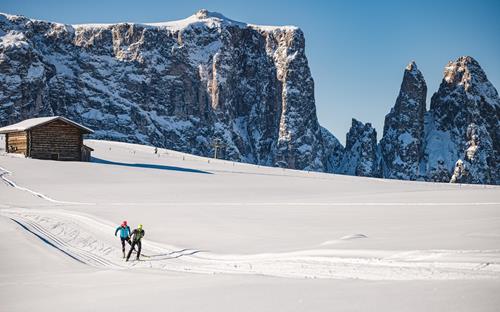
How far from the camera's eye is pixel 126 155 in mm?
66562

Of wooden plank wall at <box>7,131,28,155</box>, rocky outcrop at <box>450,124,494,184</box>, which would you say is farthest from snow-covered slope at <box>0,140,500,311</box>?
rocky outcrop at <box>450,124,494,184</box>

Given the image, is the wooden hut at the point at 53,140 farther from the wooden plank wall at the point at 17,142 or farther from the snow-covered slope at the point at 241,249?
the snow-covered slope at the point at 241,249

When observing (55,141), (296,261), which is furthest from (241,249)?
(55,141)

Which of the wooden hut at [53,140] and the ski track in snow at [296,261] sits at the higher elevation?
the wooden hut at [53,140]

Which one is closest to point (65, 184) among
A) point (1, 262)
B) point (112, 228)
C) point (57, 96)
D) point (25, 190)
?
point (25, 190)

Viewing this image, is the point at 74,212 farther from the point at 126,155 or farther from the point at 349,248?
the point at 126,155

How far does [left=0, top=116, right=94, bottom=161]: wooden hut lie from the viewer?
55562 mm

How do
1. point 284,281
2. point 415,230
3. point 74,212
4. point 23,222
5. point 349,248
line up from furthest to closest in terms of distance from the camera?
point 74,212
point 23,222
point 415,230
point 349,248
point 284,281

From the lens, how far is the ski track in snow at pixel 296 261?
11836 millimetres

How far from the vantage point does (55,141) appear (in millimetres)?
56344

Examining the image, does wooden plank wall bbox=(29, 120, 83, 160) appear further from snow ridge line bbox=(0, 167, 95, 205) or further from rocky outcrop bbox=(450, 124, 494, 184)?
rocky outcrop bbox=(450, 124, 494, 184)

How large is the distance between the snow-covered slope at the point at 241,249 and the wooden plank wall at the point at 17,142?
18.9m

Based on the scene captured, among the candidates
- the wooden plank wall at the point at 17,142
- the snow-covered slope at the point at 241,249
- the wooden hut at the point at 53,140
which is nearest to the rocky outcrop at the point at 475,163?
the wooden hut at the point at 53,140

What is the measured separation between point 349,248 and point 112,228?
11595 millimetres
